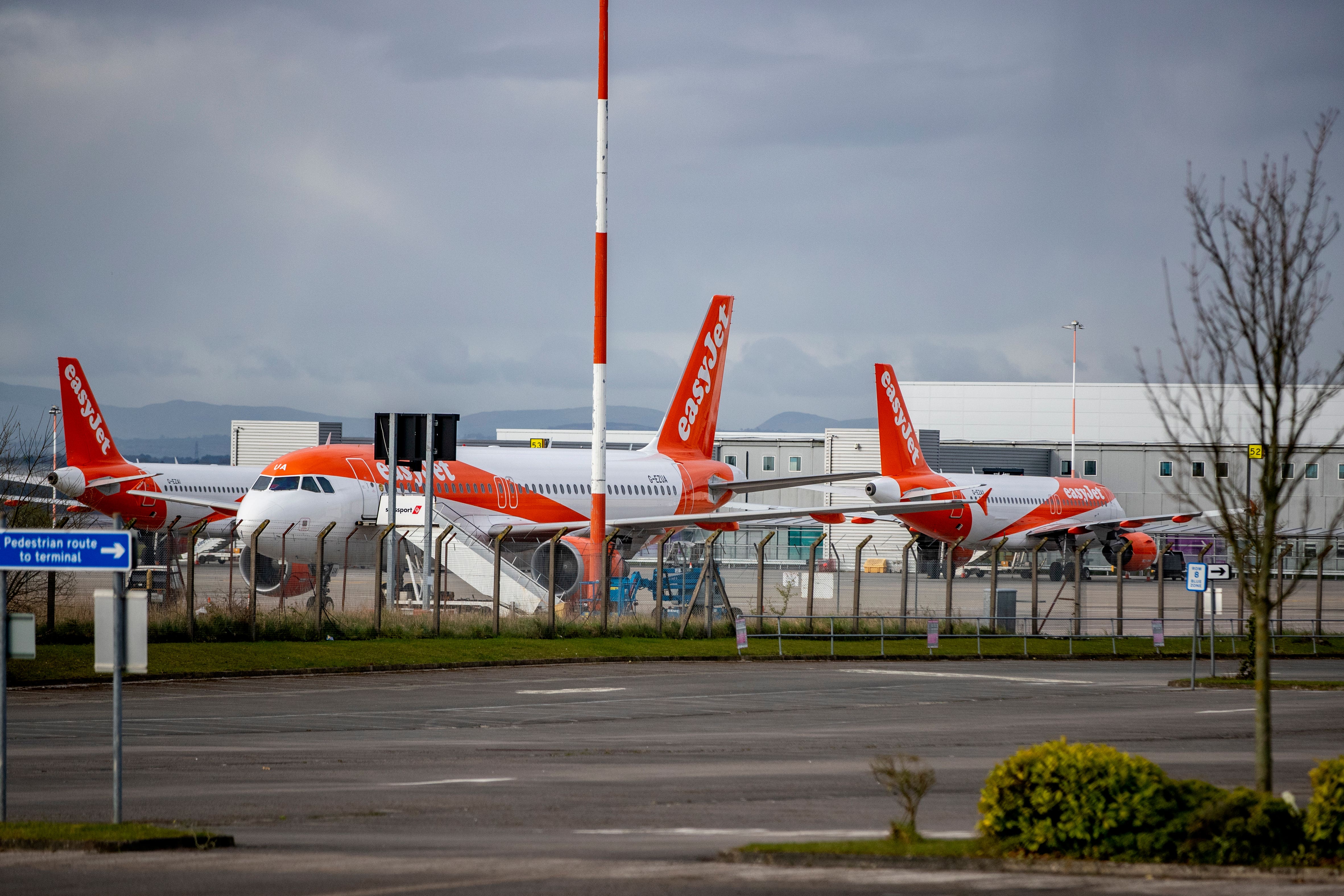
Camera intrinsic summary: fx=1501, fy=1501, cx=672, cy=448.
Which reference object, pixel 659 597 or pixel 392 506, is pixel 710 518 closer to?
pixel 659 597

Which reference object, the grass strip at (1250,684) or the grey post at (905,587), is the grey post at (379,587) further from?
the grass strip at (1250,684)

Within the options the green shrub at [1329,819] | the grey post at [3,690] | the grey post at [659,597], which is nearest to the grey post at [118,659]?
the grey post at [3,690]

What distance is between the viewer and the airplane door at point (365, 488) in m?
37.3

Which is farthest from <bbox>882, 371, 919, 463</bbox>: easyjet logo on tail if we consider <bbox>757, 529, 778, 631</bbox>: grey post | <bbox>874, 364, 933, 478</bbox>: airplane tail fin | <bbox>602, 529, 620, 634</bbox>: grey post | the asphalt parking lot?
the asphalt parking lot

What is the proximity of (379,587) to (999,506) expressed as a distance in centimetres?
3583

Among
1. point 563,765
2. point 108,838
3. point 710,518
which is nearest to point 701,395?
point 710,518

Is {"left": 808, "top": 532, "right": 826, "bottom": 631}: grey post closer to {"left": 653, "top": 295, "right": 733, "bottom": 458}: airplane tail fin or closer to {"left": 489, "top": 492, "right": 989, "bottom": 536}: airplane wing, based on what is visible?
{"left": 489, "top": 492, "right": 989, "bottom": 536}: airplane wing

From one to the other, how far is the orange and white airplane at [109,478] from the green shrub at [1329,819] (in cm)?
4378

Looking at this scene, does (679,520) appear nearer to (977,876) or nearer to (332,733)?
(332,733)

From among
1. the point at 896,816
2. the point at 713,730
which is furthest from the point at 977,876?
the point at 713,730

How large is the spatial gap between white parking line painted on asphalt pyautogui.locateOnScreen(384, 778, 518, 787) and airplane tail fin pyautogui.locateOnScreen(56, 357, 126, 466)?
40533 millimetres

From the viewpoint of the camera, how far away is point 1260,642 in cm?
1058

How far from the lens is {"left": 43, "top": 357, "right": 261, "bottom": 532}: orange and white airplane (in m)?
50.3

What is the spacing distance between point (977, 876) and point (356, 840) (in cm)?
426
